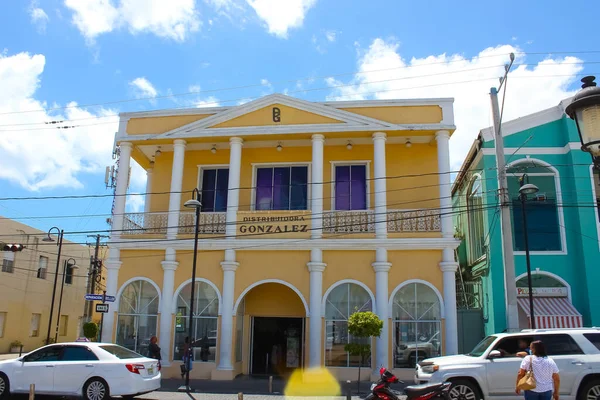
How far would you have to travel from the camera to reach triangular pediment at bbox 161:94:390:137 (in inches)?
774

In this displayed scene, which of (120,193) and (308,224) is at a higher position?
(120,193)

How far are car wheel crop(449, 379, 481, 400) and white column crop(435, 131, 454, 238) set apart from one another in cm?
813

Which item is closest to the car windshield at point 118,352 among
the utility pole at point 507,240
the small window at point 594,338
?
the utility pole at point 507,240

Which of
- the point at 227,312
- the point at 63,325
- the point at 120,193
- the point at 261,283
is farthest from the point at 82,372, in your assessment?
the point at 63,325

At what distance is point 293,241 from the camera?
62.6 ft

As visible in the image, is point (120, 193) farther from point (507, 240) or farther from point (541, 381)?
point (541, 381)

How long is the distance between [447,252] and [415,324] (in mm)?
2682

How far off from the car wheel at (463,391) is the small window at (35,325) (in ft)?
103

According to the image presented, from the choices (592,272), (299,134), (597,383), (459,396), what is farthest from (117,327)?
(592,272)

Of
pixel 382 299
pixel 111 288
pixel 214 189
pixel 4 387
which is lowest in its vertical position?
Result: pixel 4 387

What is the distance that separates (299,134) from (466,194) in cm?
921

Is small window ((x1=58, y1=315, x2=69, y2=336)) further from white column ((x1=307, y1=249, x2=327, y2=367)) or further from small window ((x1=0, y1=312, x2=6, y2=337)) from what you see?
white column ((x1=307, y1=249, x2=327, y2=367))

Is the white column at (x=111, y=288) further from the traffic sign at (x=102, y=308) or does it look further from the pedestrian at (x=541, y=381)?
the pedestrian at (x=541, y=381)

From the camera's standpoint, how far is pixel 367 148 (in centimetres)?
2130
